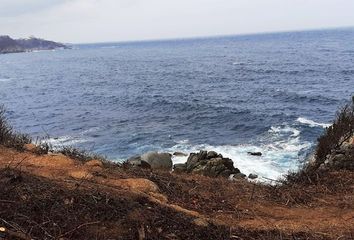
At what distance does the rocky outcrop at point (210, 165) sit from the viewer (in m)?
19.2

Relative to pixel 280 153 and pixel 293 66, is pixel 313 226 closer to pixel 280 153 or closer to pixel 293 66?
pixel 280 153

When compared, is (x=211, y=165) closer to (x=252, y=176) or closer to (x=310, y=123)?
(x=252, y=176)

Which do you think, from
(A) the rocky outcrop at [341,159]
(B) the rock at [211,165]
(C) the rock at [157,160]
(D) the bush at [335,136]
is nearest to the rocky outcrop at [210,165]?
(B) the rock at [211,165]

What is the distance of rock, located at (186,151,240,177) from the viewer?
62.9ft

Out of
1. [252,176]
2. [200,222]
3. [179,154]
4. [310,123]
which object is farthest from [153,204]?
[310,123]

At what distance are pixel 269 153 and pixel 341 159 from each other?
1287 centimetres

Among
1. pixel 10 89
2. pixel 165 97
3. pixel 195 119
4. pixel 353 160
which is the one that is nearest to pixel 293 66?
pixel 165 97

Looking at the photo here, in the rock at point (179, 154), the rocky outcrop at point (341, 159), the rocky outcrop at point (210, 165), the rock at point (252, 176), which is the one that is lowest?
the rock at point (179, 154)

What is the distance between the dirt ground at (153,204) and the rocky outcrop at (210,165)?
8075 millimetres

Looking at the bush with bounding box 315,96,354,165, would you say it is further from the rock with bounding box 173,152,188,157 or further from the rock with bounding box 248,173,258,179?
the rock with bounding box 173,152,188,157

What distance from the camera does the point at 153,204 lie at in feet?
23.7

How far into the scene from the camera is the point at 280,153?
948 inches

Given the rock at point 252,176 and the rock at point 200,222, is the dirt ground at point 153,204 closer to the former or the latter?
the rock at point 200,222

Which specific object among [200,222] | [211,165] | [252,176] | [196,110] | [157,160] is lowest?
[196,110]
